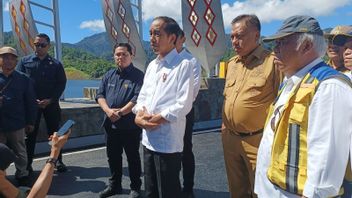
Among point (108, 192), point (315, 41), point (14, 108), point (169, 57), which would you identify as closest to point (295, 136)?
point (315, 41)

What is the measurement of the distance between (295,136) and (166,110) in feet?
4.39

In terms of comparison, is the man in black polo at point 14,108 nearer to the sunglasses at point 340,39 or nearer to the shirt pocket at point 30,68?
the shirt pocket at point 30,68

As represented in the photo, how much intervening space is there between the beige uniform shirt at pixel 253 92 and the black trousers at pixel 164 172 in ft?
1.93

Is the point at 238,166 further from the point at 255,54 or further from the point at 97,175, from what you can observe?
the point at 97,175

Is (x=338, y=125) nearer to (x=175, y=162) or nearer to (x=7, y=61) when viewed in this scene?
(x=175, y=162)

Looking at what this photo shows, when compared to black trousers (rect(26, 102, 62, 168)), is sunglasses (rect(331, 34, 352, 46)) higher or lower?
higher

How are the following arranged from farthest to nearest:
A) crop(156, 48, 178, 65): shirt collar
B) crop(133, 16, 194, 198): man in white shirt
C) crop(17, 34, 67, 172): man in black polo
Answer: crop(17, 34, 67, 172): man in black polo, crop(156, 48, 178, 65): shirt collar, crop(133, 16, 194, 198): man in white shirt

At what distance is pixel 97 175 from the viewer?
5.29m

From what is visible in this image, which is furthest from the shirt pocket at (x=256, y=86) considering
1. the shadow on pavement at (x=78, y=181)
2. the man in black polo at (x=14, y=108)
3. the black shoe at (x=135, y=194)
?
the man in black polo at (x=14, y=108)

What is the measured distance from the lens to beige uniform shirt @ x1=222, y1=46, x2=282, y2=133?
287 centimetres

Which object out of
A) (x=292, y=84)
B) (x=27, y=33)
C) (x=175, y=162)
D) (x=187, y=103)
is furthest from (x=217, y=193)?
(x=27, y=33)

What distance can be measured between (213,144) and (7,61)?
4.32 meters

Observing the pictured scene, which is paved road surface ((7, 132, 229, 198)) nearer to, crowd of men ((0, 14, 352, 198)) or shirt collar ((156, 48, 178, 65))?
crowd of men ((0, 14, 352, 198))

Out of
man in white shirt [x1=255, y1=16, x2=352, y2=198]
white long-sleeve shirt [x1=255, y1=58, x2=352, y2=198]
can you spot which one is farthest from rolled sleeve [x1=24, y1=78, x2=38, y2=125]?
white long-sleeve shirt [x1=255, y1=58, x2=352, y2=198]
